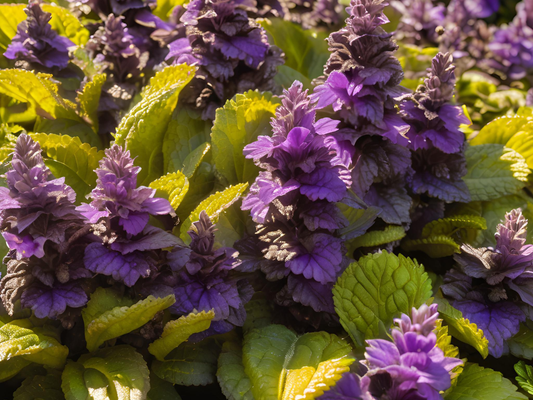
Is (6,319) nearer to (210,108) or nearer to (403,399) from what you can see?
(210,108)

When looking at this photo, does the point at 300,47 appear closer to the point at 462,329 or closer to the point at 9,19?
the point at 9,19

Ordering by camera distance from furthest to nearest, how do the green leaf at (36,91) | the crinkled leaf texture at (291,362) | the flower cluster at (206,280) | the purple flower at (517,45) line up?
the purple flower at (517,45), the green leaf at (36,91), the flower cluster at (206,280), the crinkled leaf texture at (291,362)

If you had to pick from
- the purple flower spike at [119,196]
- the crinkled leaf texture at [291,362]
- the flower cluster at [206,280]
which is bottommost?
the crinkled leaf texture at [291,362]

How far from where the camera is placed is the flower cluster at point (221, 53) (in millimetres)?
1810

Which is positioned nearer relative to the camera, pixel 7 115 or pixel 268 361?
pixel 268 361

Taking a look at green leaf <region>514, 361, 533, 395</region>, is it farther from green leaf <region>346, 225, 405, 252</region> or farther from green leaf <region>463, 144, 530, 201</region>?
green leaf <region>463, 144, 530, 201</region>

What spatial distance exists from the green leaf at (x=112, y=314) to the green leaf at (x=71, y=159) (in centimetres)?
50

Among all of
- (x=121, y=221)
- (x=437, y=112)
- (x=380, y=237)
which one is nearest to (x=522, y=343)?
(x=380, y=237)

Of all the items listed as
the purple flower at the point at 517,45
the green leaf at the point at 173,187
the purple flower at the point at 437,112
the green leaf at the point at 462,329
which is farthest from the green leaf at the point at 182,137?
the purple flower at the point at 517,45

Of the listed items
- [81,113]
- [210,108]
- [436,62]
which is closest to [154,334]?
[210,108]

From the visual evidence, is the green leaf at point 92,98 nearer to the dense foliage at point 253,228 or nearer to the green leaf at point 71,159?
the dense foliage at point 253,228

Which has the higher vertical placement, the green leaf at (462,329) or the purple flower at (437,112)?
the purple flower at (437,112)

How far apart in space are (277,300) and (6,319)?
0.81m

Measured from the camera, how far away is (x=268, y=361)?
1.34 meters
